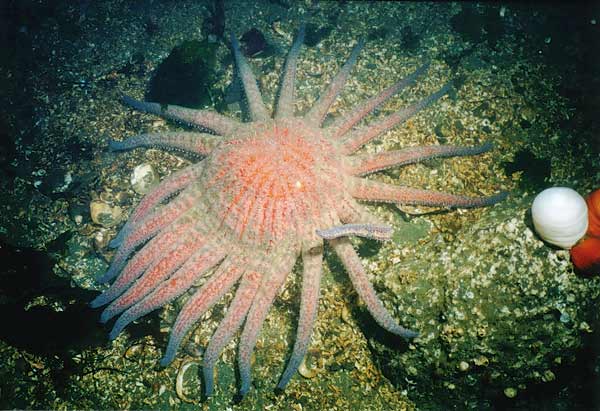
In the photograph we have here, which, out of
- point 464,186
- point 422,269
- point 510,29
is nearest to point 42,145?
point 422,269

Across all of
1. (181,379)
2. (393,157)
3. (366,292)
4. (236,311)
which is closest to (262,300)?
(236,311)

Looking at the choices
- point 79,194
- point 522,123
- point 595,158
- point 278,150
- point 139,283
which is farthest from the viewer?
point 79,194

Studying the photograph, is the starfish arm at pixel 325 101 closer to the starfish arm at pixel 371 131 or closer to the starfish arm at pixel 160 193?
the starfish arm at pixel 371 131

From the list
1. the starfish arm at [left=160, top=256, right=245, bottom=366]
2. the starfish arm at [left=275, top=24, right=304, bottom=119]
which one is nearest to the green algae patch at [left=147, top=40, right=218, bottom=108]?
the starfish arm at [left=275, top=24, right=304, bottom=119]

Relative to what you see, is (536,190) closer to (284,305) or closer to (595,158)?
(595,158)

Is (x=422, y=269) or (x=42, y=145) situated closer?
(x=422, y=269)

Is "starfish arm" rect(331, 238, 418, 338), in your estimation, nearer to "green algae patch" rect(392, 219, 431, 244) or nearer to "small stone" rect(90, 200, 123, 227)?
"green algae patch" rect(392, 219, 431, 244)
